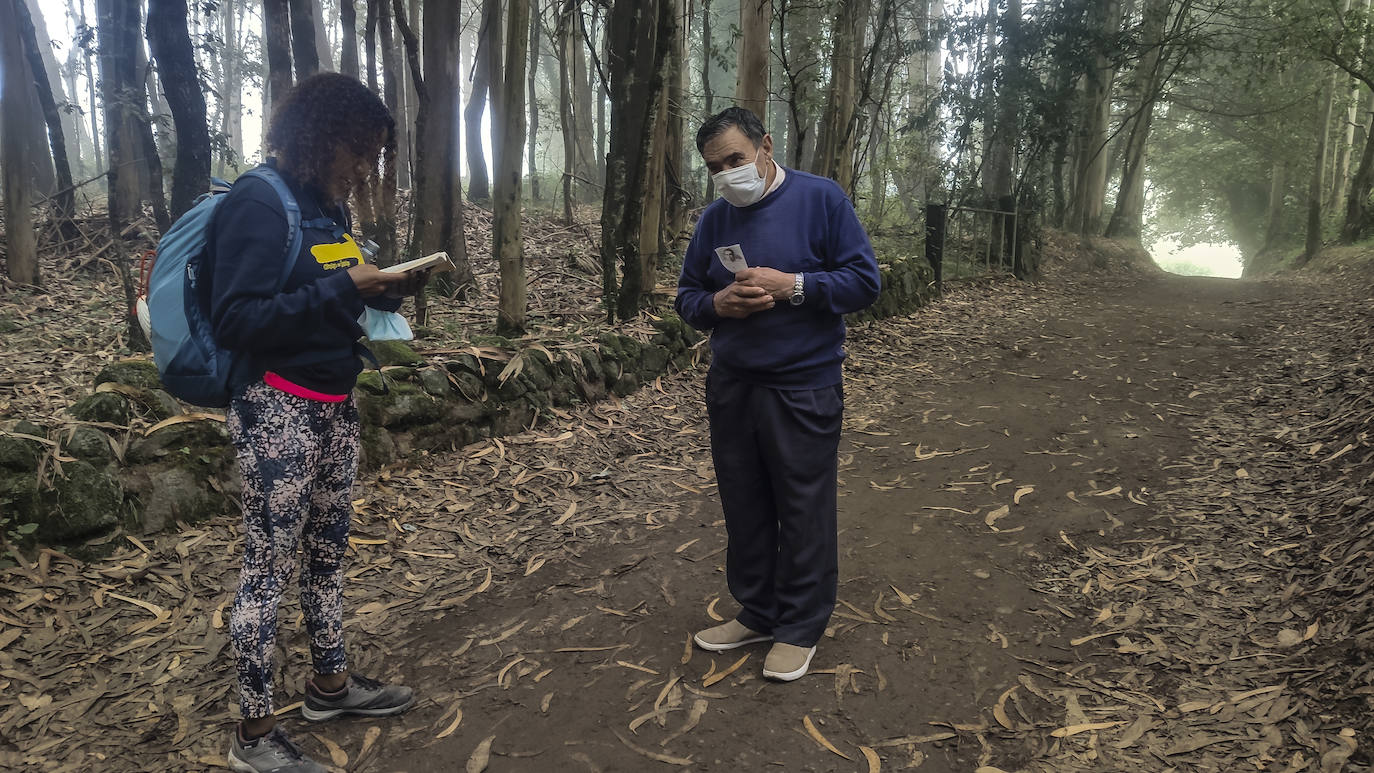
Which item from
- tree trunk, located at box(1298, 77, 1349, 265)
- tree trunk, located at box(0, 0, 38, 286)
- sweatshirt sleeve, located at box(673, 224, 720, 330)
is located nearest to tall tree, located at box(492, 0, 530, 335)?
sweatshirt sleeve, located at box(673, 224, 720, 330)

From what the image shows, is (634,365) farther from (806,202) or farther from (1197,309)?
(1197,309)

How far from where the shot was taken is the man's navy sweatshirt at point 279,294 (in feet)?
7.52

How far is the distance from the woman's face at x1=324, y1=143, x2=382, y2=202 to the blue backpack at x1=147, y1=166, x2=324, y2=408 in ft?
0.51

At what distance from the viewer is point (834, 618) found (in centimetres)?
362

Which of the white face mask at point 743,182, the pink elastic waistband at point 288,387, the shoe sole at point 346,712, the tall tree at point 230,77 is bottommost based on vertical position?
the shoe sole at point 346,712

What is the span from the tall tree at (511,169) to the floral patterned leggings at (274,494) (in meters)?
3.94

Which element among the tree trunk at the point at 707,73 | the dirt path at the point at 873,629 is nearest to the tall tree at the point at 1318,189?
the tree trunk at the point at 707,73

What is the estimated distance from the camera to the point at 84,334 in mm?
7219

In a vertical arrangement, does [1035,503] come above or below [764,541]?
below

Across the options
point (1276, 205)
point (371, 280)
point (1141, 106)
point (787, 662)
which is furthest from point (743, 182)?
point (1276, 205)

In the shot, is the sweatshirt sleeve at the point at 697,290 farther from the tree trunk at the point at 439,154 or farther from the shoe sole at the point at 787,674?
the tree trunk at the point at 439,154

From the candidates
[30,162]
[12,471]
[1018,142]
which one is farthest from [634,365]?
[1018,142]

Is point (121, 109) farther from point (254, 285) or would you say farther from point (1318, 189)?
point (1318, 189)

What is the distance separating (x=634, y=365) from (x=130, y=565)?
4079mm
